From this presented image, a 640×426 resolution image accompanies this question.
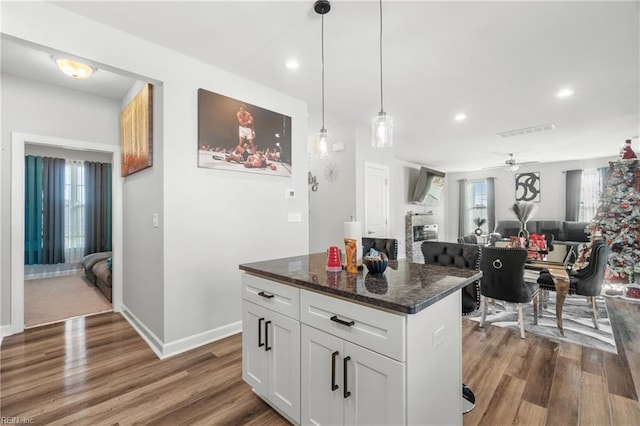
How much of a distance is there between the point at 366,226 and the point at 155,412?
11.6 ft

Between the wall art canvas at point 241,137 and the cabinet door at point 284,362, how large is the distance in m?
→ 1.77

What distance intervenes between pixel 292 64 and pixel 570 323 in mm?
A: 4170

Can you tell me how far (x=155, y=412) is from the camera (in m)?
1.81

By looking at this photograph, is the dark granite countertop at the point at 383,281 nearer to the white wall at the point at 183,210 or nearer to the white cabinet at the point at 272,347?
the white cabinet at the point at 272,347

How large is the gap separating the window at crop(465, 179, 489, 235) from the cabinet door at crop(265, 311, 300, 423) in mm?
8998

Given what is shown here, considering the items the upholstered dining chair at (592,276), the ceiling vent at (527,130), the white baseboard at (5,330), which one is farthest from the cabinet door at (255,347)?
the ceiling vent at (527,130)

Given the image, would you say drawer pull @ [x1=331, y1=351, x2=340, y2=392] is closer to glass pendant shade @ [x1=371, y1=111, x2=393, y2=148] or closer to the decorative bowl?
the decorative bowl

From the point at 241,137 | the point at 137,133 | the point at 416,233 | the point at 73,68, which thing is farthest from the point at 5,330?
the point at 416,233

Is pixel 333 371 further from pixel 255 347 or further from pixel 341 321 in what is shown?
pixel 255 347

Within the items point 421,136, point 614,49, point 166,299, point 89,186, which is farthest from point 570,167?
point 89,186

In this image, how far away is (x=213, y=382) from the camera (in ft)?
6.98

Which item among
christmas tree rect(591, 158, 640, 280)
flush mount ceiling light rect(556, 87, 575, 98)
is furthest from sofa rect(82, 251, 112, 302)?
christmas tree rect(591, 158, 640, 280)

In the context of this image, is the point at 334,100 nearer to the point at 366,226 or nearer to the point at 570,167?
the point at 366,226

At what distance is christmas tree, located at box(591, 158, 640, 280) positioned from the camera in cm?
445
